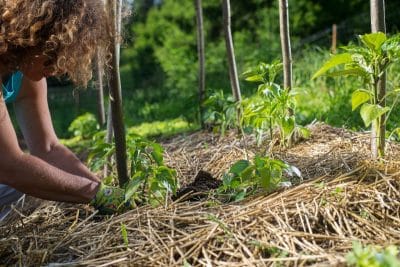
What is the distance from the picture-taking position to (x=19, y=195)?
282 centimetres

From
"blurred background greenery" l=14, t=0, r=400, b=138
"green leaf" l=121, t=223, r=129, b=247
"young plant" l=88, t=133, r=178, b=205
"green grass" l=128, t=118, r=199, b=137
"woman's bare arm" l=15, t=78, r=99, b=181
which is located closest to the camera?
"green leaf" l=121, t=223, r=129, b=247

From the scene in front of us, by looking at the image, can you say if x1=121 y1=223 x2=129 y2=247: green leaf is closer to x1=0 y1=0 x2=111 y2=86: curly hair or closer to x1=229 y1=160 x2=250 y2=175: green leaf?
x1=229 y1=160 x2=250 y2=175: green leaf

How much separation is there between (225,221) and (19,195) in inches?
57.4

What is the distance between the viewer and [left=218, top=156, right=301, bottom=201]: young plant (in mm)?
1918

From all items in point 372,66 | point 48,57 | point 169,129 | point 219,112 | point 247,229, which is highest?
point 48,57

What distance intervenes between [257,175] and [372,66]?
57 centimetres

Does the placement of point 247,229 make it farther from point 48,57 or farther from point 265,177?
point 48,57

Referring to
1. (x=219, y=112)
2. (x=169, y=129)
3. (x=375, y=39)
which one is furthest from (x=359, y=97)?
(x=169, y=129)

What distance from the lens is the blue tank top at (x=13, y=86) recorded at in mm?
2486

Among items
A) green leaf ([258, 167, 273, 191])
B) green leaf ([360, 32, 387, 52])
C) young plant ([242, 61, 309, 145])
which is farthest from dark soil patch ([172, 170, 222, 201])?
green leaf ([360, 32, 387, 52])

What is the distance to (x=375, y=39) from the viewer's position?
6.29ft

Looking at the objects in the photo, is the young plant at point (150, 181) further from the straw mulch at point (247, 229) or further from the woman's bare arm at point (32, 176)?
the woman's bare arm at point (32, 176)

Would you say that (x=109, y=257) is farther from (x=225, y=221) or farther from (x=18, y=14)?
(x=18, y=14)

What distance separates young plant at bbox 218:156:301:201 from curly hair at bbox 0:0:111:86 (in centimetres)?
68
